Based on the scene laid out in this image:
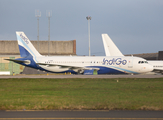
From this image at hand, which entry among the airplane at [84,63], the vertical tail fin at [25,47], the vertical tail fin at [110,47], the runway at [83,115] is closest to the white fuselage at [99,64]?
the airplane at [84,63]

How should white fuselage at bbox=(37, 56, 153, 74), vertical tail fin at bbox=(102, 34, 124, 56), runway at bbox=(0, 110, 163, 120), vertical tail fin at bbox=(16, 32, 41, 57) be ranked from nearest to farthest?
1. runway at bbox=(0, 110, 163, 120)
2. white fuselage at bbox=(37, 56, 153, 74)
3. vertical tail fin at bbox=(16, 32, 41, 57)
4. vertical tail fin at bbox=(102, 34, 124, 56)

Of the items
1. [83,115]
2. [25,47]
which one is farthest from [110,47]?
[83,115]

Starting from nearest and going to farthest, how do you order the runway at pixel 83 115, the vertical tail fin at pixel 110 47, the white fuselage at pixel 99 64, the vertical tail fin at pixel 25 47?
the runway at pixel 83 115
the white fuselage at pixel 99 64
the vertical tail fin at pixel 25 47
the vertical tail fin at pixel 110 47

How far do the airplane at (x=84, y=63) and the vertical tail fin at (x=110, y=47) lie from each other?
13.6 meters

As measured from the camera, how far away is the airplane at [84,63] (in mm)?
47812

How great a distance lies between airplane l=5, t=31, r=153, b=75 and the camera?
157 feet

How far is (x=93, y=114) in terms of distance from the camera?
12609 mm

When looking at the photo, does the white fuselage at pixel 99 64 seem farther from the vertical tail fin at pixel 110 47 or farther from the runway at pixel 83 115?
the runway at pixel 83 115

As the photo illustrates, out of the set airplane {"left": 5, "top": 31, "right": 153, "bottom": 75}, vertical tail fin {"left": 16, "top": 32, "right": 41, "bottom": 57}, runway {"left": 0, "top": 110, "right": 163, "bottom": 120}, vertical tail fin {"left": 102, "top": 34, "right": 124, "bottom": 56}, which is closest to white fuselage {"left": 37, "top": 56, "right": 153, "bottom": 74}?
airplane {"left": 5, "top": 31, "right": 153, "bottom": 75}

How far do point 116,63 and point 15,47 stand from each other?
202 feet

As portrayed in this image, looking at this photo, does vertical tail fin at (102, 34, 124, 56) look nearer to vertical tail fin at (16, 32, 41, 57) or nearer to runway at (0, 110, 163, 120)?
vertical tail fin at (16, 32, 41, 57)

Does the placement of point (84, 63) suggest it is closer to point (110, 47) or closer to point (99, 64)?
point (99, 64)

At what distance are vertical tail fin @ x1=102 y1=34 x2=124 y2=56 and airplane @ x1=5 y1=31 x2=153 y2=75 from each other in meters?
13.6

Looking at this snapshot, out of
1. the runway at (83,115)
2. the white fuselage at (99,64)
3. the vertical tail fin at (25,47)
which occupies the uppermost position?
the vertical tail fin at (25,47)
